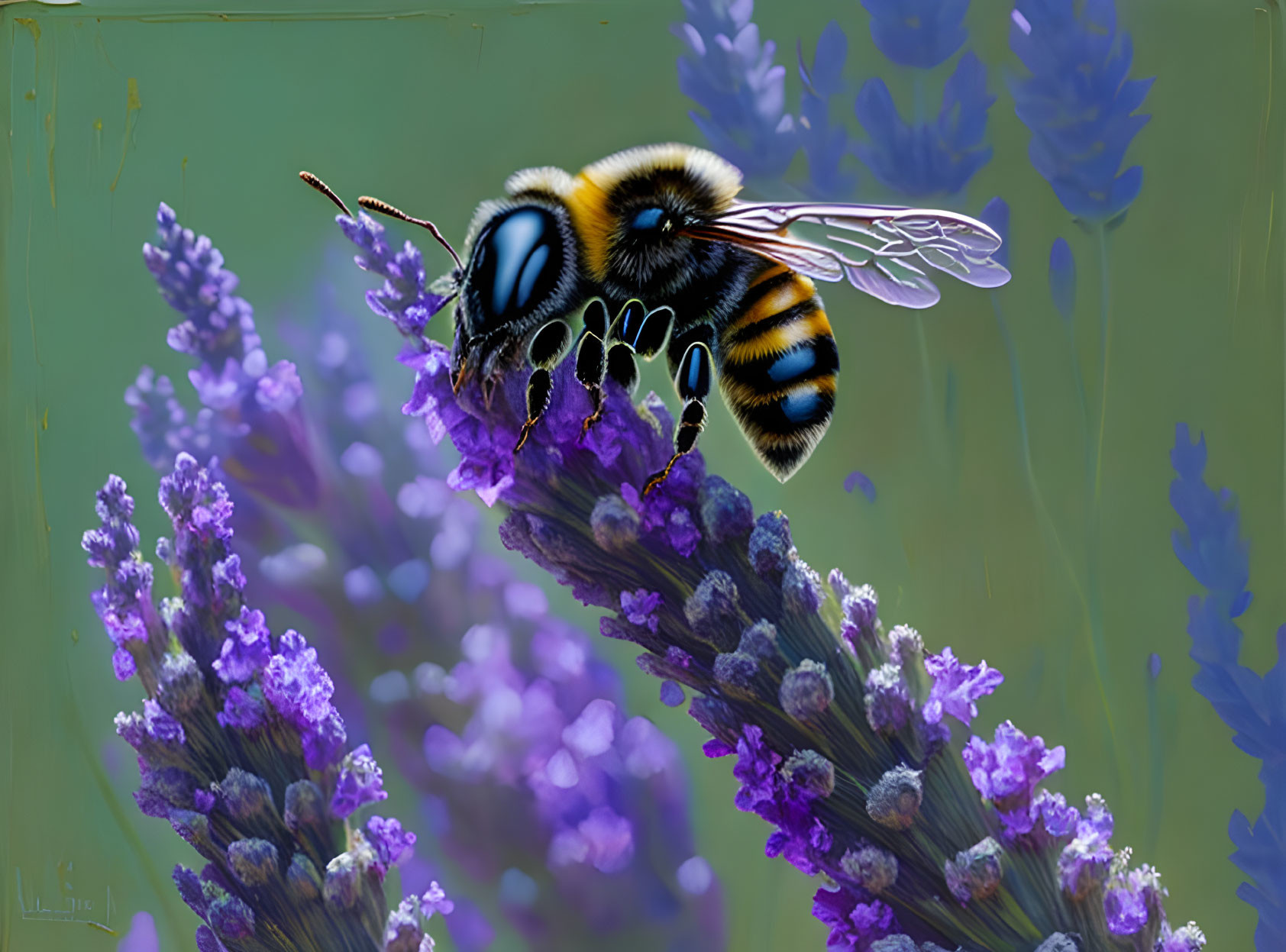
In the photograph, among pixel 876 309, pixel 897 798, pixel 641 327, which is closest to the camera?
pixel 897 798

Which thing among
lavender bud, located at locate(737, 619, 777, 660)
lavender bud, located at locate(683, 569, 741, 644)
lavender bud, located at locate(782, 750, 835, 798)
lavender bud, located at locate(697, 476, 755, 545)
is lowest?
lavender bud, located at locate(782, 750, 835, 798)

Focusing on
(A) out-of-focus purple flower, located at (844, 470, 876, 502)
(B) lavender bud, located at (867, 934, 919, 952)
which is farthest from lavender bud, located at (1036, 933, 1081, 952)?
(A) out-of-focus purple flower, located at (844, 470, 876, 502)

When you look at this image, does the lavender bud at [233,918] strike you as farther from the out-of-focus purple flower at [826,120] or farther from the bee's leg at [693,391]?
the out-of-focus purple flower at [826,120]

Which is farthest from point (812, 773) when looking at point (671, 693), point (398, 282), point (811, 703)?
point (398, 282)

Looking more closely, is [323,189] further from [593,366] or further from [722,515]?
[722,515]

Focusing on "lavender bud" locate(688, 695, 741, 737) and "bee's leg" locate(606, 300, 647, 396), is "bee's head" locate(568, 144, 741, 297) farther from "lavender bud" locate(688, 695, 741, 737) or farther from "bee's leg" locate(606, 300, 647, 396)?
"lavender bud" locate(688, 695, 741, 737)

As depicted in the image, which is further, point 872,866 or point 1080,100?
point 1080,100

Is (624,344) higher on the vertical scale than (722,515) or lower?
higher

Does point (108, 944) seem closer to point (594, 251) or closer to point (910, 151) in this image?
point (594, 251)
